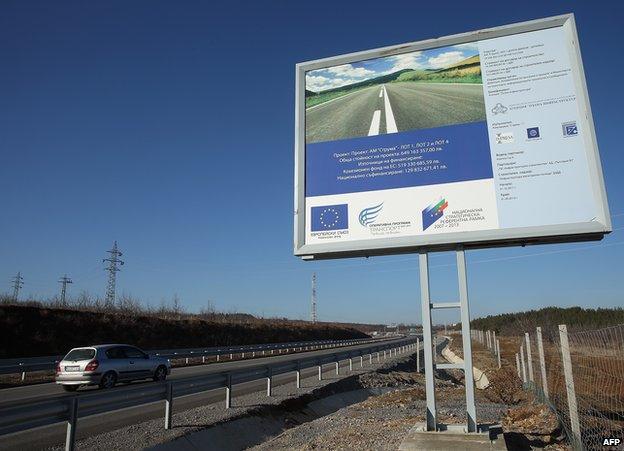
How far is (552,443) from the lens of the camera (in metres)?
8.10

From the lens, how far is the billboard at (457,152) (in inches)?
263

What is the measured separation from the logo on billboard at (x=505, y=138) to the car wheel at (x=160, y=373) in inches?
674

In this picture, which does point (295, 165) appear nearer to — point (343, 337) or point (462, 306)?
point (462, 306)

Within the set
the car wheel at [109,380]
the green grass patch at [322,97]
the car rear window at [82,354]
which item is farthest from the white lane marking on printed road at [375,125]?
the car wheel at [109,380]

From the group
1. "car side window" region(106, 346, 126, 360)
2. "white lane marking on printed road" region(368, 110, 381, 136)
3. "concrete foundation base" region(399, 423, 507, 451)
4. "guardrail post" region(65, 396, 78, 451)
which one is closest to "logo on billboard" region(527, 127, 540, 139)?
"white lane marking on printed road" region(368, 110, 381, 136)

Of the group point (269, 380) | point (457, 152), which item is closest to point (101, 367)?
point (269, 380)

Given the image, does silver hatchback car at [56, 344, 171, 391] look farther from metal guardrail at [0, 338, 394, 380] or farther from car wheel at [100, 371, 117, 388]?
metal guardrail at [0, 338, 394, 380]

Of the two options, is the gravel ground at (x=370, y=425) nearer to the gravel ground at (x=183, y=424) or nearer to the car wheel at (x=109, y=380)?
Result: the gravel ground at (x=183, y=424)

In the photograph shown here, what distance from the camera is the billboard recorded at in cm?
667

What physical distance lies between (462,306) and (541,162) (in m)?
2.16

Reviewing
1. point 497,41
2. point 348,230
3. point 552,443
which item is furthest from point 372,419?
point 497,41

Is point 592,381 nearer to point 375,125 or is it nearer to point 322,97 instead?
point 375,125

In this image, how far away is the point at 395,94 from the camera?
7.92 meters

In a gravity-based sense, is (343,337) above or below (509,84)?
below
